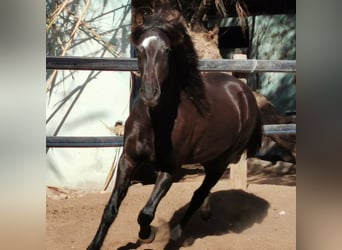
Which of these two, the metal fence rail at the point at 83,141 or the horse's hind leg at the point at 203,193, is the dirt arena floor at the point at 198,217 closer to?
the horse's hind leg at the point at 203,193

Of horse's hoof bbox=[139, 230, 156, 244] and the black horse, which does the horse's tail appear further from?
horse's hoof bbox=[139, 230, 156, 244]

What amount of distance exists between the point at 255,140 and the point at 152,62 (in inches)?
45.1

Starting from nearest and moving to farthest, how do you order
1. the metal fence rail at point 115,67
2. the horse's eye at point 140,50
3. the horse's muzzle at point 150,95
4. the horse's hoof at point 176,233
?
the horse's muzzle at point 150,95 → the horse's eye at point 140,50 → the metal fence rail at point 115,67 → the horse's hoof at point 176,233

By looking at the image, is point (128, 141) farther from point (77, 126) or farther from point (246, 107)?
point (246, 107)

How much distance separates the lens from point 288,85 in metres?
3.70

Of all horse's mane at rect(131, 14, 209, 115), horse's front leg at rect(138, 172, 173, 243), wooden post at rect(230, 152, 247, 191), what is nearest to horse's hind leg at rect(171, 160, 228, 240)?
wooden post at rect(230, 152, 247, 191)

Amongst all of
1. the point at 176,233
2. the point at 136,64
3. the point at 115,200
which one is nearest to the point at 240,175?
the point at 176,233

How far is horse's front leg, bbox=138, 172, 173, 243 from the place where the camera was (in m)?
3.27

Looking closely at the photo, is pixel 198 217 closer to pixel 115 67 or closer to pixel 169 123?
pixel 169 123

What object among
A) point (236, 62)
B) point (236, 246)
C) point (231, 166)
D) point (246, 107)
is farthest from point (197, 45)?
point (236, 246)

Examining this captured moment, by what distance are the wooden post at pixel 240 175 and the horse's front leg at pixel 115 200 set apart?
827 millimetres

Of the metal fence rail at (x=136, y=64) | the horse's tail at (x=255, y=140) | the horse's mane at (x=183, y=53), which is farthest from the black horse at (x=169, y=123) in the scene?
the horse's tail at (x=255, y=140)

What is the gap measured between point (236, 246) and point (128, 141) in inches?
40.6

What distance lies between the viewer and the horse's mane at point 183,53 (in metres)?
3.26
